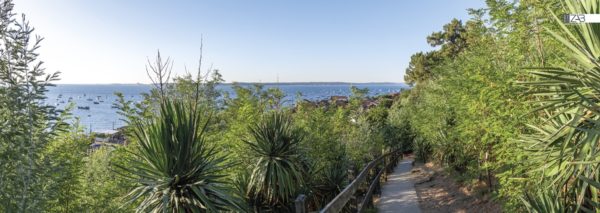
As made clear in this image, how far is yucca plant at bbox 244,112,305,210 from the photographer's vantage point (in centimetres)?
757

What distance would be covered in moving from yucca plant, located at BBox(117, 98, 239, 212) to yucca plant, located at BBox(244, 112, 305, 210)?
10.0 ft

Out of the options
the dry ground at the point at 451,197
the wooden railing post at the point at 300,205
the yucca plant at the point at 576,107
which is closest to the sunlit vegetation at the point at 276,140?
the yucca plant at the point at 576,107

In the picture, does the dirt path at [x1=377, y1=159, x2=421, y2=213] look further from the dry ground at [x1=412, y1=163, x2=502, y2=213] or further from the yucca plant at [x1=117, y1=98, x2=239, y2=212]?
the yucca plant at [x1=117, y1=98, x2=239, y2=212]

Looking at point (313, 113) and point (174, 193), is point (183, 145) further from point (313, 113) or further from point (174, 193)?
point (313, 113)

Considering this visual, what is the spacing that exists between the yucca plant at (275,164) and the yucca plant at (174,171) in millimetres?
3051

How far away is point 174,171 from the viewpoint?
4363 millimetres

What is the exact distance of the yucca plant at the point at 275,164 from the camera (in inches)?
298

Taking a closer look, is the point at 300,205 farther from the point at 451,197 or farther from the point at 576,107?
the point at 451,197

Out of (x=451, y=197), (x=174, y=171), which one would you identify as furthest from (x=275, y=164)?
(x=451, y=197)

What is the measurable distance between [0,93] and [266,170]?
490cm

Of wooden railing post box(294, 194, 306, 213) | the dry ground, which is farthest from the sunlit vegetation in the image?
the dry ground

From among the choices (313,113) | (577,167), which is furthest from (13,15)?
(313,113)

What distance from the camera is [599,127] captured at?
2625 millimetres

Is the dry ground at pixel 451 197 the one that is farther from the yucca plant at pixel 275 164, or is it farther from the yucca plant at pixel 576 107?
the yucca plant at pixel 576 107
